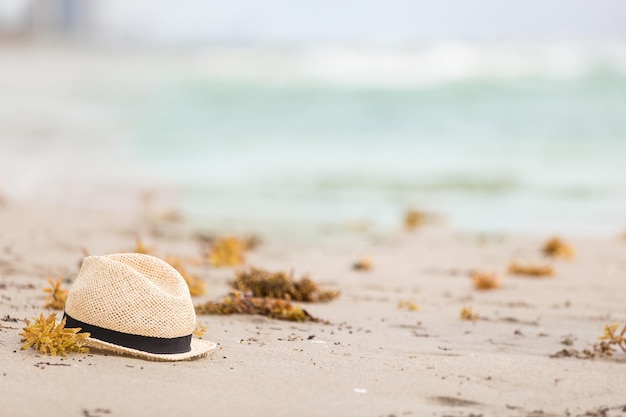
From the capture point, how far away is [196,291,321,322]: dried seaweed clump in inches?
220

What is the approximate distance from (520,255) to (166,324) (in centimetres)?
636

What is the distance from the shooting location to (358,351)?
4.79 m

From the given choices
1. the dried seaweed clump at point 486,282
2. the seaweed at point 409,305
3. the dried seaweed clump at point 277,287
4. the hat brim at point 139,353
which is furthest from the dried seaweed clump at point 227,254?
the hat brim at point 139,353

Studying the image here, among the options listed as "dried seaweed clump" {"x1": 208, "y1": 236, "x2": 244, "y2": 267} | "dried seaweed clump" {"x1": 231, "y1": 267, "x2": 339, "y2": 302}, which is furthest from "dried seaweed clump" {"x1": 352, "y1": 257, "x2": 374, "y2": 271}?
"dried seaweed clump" {"x1": 231, "y1": 267, "x2": 339, "y2": 302}

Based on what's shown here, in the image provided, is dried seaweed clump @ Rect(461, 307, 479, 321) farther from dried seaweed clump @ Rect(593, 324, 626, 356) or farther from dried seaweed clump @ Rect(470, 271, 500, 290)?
dried seaweed clump @ Rect(470, 271, 500, 290)

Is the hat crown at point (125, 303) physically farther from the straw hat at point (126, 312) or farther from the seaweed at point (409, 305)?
the seaweed at point (409, 305)

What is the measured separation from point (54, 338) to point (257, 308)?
1.78 meters

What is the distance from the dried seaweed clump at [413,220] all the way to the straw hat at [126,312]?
25.9 ft

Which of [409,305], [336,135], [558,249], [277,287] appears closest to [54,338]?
[277,287]

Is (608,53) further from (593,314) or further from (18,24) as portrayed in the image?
(18,24)

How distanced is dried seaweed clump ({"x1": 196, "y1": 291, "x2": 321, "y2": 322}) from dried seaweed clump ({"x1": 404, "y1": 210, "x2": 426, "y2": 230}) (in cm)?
634

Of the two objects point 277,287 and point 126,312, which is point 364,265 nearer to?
point 277,287

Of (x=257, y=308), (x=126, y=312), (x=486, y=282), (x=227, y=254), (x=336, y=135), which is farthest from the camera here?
(x=336, y=135)

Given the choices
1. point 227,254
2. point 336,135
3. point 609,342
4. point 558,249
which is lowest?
point 609,342
